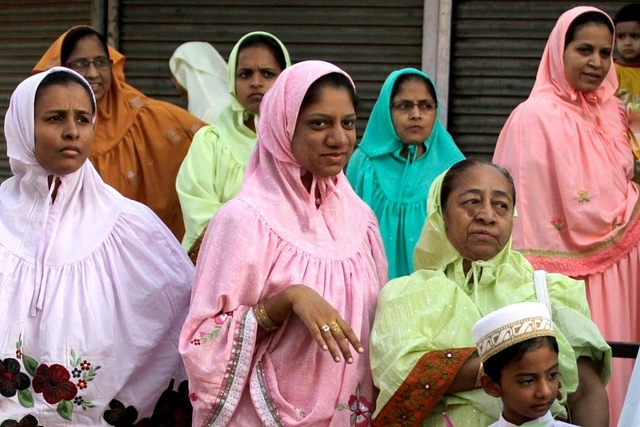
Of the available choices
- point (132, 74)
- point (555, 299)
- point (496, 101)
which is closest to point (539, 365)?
point (555, 299)

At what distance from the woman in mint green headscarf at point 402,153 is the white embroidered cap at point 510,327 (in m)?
2.05

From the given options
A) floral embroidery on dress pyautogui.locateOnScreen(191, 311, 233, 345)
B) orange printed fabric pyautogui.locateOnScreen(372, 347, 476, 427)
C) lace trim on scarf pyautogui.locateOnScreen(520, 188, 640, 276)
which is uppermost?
lace trim on scarf pyautogui.locateOnScreen(520, 188, 640, 276)

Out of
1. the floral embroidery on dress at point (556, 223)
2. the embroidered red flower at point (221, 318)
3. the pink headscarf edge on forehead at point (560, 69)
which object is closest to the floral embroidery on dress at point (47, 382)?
the embroidered red flower at point (221, 318)

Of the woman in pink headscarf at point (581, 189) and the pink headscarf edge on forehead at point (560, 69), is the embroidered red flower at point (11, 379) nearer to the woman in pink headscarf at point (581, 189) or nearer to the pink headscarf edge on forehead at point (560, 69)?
the woman in pink headscarf at point (581, 189)

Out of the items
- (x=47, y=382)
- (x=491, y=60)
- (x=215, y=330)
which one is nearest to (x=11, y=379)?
(x=47, y=382)

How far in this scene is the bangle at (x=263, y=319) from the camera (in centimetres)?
392

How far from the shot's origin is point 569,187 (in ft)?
18.3

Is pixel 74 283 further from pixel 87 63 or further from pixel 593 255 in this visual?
pixel 593 255

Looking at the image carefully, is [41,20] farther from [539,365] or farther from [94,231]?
[539,365]

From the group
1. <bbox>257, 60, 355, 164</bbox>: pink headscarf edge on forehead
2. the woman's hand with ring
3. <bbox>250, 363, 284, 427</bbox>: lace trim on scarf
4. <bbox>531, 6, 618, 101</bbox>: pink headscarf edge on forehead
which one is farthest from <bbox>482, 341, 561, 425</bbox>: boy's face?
<bbox>531, 6, 618, 101</bbox>: pink headscarf edge on forehead

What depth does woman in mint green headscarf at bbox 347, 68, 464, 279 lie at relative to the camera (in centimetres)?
583

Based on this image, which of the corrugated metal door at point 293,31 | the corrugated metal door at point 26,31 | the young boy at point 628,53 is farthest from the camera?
the corrugated metal door at point 26,31

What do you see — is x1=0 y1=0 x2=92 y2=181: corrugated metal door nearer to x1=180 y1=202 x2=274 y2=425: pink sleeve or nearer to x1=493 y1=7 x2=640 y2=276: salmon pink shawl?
x1=493 y1=7 x2=640 y2=276: salmon pink shawl

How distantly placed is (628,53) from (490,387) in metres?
3.10
